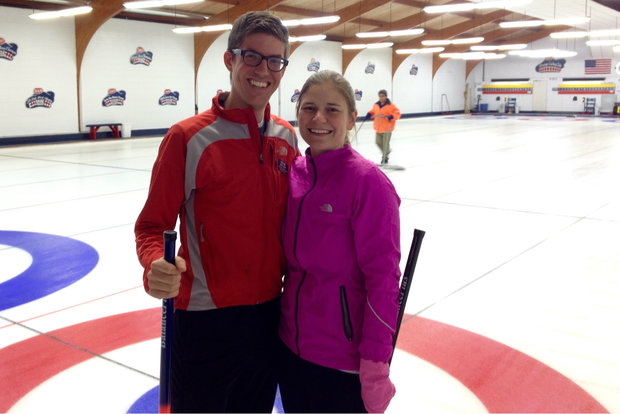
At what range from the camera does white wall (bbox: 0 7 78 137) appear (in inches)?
682

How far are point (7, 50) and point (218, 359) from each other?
1832 centimetres

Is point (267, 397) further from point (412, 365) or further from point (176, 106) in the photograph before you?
point (176, 106)

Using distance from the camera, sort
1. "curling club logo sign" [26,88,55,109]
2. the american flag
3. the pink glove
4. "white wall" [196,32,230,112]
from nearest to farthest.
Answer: the pink glove, "curling club logo sign" [26,88,55,109], "white wall" [196,32,230,112], the american flag

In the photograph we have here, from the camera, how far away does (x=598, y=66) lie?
3862 cm

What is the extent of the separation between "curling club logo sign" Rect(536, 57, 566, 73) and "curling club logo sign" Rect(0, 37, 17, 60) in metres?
34.3

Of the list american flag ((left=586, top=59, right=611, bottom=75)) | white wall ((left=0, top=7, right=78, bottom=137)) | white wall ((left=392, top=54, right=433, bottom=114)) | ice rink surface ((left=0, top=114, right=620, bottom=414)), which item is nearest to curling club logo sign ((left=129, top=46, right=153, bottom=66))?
white wall ((left=0, top=7, right=78, bottom=137))

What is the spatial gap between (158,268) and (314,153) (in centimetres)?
60

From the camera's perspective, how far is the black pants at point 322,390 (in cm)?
177

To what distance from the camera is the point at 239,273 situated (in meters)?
1.87

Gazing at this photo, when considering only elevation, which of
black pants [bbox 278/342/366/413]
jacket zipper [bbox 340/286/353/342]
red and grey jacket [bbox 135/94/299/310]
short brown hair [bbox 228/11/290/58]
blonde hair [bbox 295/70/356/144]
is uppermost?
short brown hair [bbox 228/11/290/58]

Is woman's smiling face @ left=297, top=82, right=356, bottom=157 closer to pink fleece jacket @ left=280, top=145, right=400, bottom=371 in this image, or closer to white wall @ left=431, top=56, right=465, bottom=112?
pink fleece jacket @ left=280, top=145, right=400, bottom=371

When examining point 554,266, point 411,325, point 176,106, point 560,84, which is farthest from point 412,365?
point 560,84

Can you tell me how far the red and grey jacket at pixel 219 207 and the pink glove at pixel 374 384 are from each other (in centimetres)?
43

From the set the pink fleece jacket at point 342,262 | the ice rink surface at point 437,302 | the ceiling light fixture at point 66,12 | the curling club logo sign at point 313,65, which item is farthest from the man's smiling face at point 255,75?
the curling club logo sign at point 313,65
